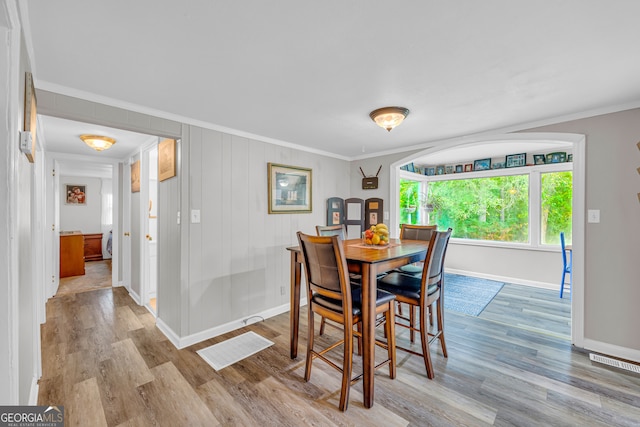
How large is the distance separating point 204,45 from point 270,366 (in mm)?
2361

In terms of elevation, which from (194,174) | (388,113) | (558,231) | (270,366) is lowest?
(270,366)

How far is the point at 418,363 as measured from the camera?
90.0 inches

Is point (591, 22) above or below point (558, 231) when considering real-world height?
above

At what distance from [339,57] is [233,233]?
212cm

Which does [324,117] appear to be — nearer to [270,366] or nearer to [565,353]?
[270,366]

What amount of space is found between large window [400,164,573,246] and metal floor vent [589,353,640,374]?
260 centimetres

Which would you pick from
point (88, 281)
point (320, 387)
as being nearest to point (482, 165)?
point (320, 387)

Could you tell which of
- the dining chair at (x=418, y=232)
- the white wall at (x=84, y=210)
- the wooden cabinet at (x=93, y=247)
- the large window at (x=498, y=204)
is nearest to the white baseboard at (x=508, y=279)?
the large window at (x=498, y=204)

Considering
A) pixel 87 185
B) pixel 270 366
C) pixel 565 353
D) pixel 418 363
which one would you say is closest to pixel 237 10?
pixel 270 366

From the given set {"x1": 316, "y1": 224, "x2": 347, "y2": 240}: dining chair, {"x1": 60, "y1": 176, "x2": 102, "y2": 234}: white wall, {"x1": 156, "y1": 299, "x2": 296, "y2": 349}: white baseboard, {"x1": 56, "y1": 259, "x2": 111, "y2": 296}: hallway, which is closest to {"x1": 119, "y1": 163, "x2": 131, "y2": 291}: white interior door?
{"x1": 56, "y1": 259, "x2": 111, "y2": 296}: hallway

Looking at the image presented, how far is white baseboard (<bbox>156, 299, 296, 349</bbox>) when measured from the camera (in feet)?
8.63

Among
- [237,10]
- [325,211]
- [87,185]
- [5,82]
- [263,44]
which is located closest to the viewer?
[5,82]

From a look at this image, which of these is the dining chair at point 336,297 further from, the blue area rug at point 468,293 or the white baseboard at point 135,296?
the white baseboard at point 135,296

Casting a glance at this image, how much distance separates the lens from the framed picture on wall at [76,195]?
22.9ft
